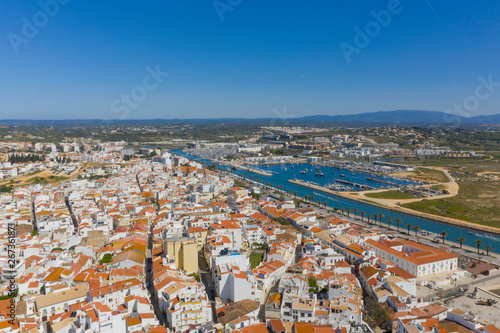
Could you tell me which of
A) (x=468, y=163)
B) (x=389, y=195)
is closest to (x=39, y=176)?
(x=389, y=195)

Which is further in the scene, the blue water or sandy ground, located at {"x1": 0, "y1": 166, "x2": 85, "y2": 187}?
sandy ground, located at {"x1": 0, "y1": 166, "x2": 85, "y2": 187}

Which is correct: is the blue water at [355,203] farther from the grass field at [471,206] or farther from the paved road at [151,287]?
the paved road at [151,287]

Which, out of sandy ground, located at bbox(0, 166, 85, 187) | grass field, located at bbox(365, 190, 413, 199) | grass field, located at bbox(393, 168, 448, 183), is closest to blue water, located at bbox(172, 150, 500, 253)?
grass field, located at bbox(365, 190, 413, 199)

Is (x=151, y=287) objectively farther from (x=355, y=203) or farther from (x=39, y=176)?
(x=39, y=176)

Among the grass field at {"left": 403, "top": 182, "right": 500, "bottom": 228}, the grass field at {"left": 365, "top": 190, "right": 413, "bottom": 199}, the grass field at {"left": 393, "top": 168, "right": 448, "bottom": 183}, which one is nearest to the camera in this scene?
the grass field at {"left": 403, "top": 182, "right": 500, "bottom": 228}

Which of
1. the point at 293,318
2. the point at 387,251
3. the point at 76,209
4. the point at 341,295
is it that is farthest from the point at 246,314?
the point at 76,209

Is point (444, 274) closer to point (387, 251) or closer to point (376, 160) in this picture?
point (387, 251)

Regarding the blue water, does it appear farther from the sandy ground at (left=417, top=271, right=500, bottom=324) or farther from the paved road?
the paved road

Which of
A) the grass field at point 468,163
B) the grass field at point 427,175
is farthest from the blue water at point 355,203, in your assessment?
the grass field at point 468,163

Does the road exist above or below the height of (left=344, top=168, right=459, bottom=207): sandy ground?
above
